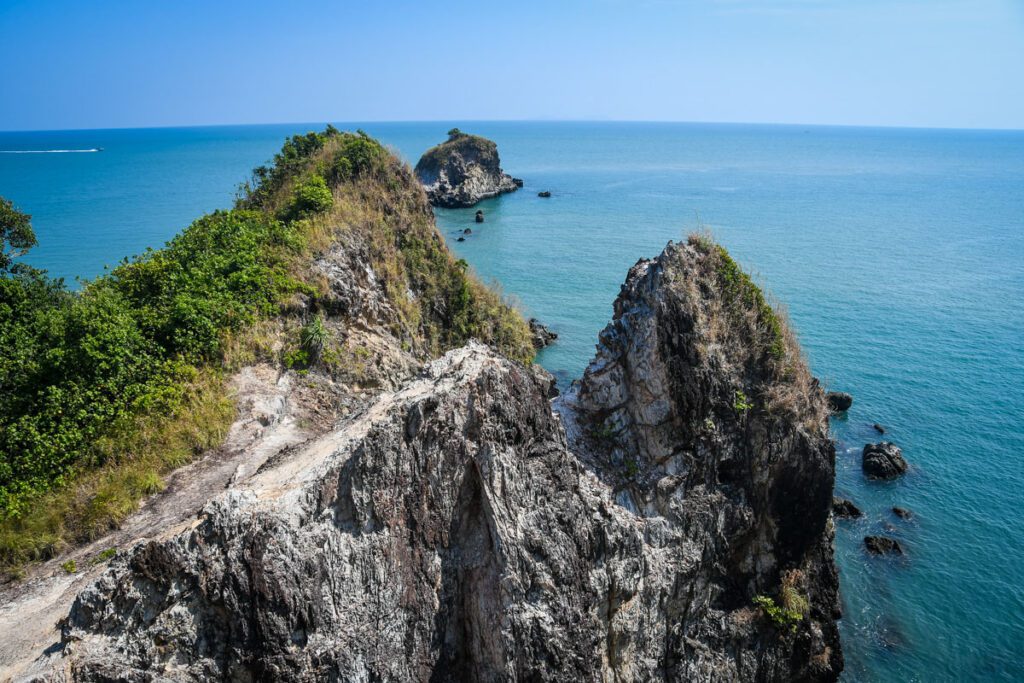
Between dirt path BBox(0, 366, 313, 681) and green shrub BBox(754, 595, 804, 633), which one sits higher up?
dirt path BBox(0, 366, 313, 681)

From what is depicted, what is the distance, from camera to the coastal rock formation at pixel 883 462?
1265 inches

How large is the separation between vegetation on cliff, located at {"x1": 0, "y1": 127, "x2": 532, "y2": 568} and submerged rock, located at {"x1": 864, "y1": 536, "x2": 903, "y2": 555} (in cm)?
2294

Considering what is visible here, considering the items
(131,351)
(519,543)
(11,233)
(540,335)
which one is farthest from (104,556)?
(540,335)

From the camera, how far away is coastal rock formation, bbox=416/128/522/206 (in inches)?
4573

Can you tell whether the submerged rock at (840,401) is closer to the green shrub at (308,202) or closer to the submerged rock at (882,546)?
the submerged rock at (882,546)

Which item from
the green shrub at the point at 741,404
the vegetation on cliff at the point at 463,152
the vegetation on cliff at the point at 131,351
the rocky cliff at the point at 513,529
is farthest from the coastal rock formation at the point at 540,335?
the vegetation on cliff at the point at 463,152

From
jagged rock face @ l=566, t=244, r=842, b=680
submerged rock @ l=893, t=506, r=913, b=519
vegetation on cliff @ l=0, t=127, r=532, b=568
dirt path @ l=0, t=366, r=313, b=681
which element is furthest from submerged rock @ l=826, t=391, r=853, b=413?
dirt path @ l=0, t=366, r=313, b=681

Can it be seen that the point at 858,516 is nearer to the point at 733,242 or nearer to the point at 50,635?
the point at 50,635

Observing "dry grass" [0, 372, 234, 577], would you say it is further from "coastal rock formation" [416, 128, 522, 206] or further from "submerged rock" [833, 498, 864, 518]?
"coastal rock formation" [416, 128, 522, 206]

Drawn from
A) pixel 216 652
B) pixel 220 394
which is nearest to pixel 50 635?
pixel 216 652

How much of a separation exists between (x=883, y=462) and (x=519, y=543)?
93.1ft

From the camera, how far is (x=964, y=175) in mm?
155375

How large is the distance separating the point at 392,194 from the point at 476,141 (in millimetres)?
98320

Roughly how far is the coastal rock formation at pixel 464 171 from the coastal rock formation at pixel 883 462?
90.8 metres
